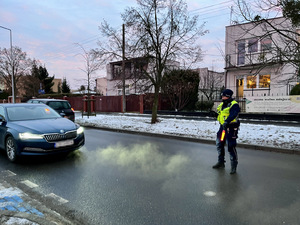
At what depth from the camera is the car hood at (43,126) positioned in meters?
5.40

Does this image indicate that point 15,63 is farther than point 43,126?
Yes

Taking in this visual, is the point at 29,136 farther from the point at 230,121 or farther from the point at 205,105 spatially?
the point at 205,105

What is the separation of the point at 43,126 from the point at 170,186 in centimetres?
358

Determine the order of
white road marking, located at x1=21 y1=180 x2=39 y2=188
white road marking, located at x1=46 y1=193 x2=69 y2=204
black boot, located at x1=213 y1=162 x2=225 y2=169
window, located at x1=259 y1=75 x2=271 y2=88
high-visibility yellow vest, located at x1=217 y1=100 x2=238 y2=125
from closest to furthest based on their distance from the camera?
1. white road marking, located at x1=46 y1=193 x2=69 y2=204
2. white road marking, located at x1=21 y1=180 x2=39 y2=188
3. high-visibility yellow vest, located at x1=217 y1=100 x2=238 y2=125
4. black boot, located at x1=213 y1=162 x2=225 y2=169
5. window, located at x1=259 y1=75 x2=271 y2=88

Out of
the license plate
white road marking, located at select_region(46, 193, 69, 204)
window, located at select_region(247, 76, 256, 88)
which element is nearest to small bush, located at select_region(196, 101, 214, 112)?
window, located at select_region(247, 76, 256, 88)

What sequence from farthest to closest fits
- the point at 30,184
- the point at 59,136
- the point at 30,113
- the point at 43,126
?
the point at 30,113 < the point at 43,126 < the point at 59,136 < the point at 30,184

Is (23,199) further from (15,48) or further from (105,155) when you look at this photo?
(15,48)

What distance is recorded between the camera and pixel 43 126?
221 inches

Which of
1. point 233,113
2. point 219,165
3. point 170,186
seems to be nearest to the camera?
point 170,186

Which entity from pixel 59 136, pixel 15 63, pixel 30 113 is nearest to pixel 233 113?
pixel 59 136

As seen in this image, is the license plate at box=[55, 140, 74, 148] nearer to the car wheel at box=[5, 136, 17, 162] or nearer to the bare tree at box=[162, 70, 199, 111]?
the car wheel at box=[5, 136, 17, 162]

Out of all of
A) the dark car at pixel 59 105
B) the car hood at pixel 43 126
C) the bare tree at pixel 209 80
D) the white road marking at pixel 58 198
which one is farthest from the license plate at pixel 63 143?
the bare tree at pixel 209 80

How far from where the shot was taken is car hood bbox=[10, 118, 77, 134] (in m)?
5.40

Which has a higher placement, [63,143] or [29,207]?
[63,143]
